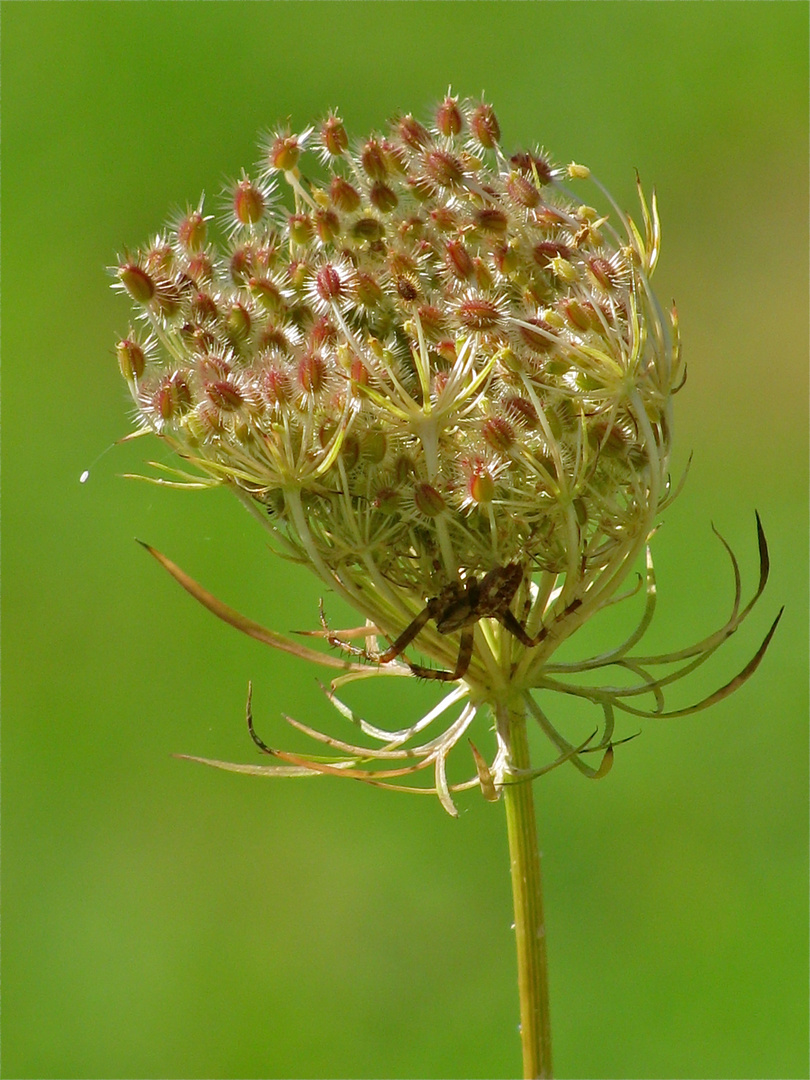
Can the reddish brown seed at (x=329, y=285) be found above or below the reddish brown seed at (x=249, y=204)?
below

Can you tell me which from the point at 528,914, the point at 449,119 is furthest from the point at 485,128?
the point at 528,914

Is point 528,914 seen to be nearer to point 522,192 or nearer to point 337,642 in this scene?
point 337,642


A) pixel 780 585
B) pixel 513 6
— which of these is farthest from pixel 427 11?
pixel 780 585

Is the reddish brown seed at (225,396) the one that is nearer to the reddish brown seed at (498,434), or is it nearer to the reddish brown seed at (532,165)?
the reddish brown seed at (498,434)

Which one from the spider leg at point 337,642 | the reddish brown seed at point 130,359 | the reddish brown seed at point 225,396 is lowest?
the spider leg at point 337,642

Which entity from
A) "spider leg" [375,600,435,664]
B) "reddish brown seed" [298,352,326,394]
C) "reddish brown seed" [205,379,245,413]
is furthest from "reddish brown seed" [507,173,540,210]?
"spider leg" [375,600,435,664]

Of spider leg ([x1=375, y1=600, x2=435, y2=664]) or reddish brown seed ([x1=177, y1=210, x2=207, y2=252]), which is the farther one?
reddish brown seed ([x1=177, y1=210, x2=207, y2=252])

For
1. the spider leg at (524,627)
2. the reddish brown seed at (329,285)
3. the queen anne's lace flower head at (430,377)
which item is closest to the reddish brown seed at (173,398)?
the queen anne's lace flower head at (430,377)

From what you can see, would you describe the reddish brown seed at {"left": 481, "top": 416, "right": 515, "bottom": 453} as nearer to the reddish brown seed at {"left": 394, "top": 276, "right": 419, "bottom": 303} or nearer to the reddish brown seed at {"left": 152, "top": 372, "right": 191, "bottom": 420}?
the reddish brown seed at {"left": 394, "top": 276, "right": 419, "bottom": 303}
